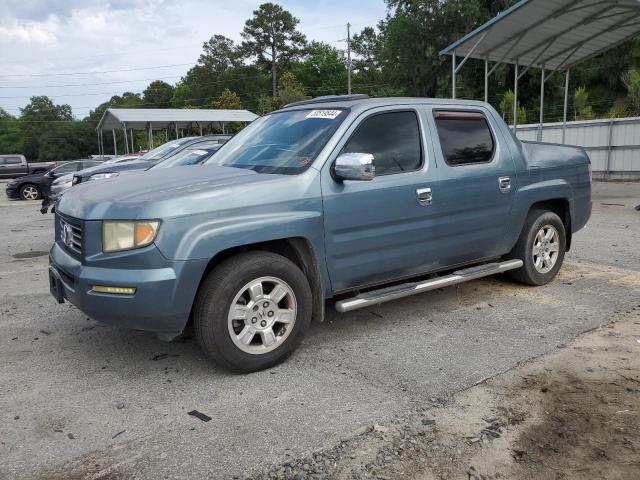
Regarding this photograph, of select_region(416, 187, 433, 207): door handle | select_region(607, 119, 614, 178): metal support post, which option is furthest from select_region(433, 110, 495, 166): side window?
select_region(607, 119, 614, 178): metal support post

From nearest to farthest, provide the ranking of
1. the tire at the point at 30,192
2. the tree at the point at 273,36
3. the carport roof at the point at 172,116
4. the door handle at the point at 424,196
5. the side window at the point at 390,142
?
the side window at the point at 390,142, the door handle at the point at 424,196, the tire at the point at 30,192, the carport roof at the point at 172,116, the tree at the point at 273,36

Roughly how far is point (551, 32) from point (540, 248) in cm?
1098

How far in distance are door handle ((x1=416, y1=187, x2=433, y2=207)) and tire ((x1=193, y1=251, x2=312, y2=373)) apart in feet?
4.07

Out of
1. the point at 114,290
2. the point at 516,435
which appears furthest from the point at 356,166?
the point at 516,435

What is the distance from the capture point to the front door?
13.4ft

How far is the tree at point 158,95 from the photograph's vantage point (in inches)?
4006

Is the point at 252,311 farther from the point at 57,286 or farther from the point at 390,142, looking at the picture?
the point at 390,142

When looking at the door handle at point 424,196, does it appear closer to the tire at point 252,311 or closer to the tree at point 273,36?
the tire at point 252,311

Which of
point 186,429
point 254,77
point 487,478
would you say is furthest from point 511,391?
point 254,77

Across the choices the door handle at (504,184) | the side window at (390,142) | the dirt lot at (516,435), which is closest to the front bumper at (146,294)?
the dirt lot at (516,435)

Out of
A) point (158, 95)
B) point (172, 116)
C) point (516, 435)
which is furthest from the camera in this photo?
point (158, 95)

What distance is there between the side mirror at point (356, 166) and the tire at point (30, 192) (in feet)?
64.1

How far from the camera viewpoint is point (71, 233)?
3.88 meters

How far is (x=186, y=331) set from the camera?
4727 millimetres
